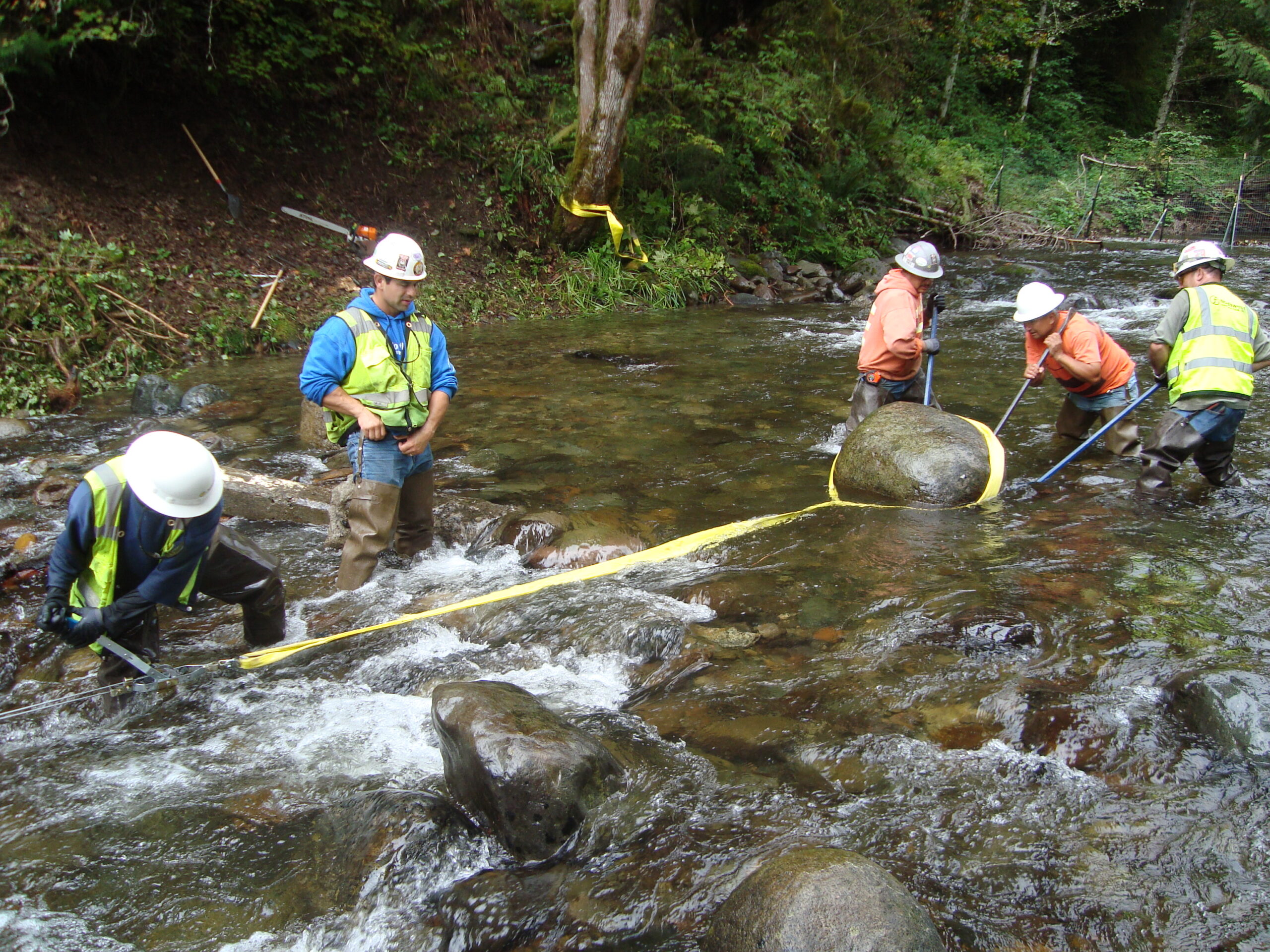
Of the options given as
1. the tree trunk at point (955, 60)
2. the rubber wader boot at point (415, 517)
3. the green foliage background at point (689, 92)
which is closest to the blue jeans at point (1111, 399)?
the rubber wader boot at point (415, 517)

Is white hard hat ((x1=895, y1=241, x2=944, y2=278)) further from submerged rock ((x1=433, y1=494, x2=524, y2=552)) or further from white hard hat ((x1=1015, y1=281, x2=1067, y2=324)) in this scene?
submerged rock ((x1=433, y1=494, x2=524, y2=552))

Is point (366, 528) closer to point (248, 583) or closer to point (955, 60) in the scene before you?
point (248, 583)

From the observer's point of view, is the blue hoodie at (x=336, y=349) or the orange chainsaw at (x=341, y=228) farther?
the orange chainsaw at (x=341, y=228)

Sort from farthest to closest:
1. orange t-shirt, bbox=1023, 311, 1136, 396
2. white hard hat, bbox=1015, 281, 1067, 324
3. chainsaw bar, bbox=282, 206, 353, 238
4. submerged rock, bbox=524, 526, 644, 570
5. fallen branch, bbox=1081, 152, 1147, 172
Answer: fallen branch, bbox=1081, 152, 1147, 172 → chainsaw bar, bbox=282, 206, 353, 238 → orange t-shirt, bbox=1023, 311, 1136, 396 → white hard hat, bbox=1015, 281, 1067, 324 → submerged rock, bbox=524, 526, 644, 570

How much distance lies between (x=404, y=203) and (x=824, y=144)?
34.1ft

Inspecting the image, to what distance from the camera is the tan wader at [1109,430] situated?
702 cm

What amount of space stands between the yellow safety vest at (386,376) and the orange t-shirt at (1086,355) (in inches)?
183

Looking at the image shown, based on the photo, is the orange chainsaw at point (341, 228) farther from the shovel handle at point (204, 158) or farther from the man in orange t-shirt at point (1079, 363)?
the man in orange t-shirt at point (1079, 363)

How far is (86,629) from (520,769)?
1.99 metres

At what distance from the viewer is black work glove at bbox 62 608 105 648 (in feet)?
11.5

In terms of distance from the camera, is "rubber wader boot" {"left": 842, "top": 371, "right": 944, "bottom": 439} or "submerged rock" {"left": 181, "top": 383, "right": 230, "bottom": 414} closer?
"rubber wader boot" {"left": 842, "top": 371, "right": 944, "bottom": 439}

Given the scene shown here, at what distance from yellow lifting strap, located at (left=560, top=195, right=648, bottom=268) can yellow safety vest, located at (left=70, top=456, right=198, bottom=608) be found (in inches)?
482

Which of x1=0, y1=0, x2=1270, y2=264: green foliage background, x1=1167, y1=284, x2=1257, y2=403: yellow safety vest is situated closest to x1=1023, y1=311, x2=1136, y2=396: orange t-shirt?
x1=1167, y1=284, x2=1257, y2=403: yellow safety vest

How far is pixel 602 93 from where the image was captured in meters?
14.0
